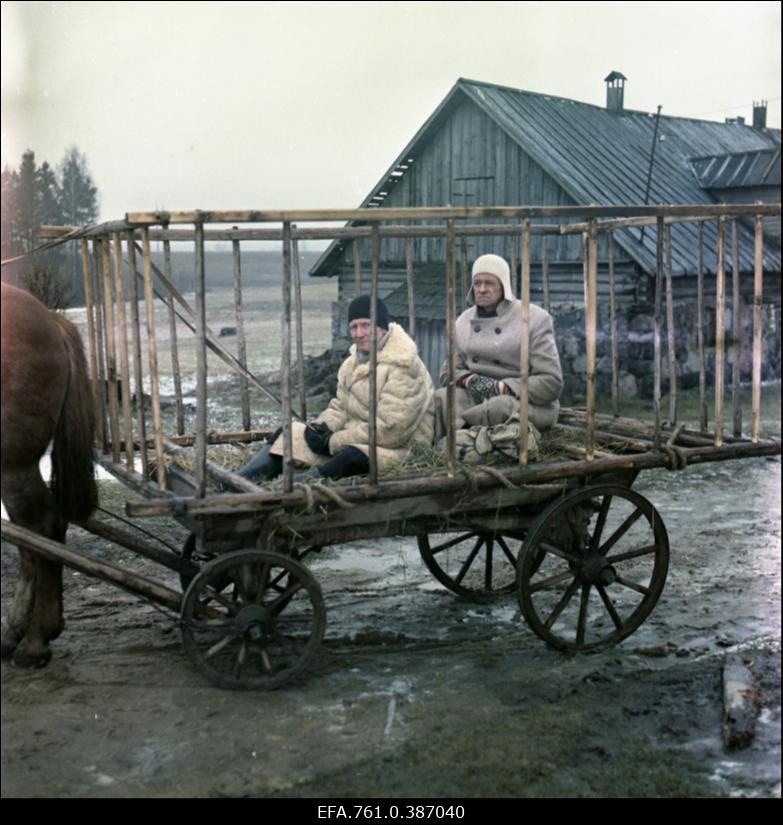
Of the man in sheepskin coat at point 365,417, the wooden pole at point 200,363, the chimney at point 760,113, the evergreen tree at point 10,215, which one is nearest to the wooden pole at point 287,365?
the wooden pole at point 200,363

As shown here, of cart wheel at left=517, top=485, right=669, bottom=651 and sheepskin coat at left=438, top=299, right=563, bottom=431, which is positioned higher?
sheepskin coat at left=438, top=299, right=563, bottom=431

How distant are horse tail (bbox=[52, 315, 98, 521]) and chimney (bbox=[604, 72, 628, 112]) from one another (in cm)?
1664

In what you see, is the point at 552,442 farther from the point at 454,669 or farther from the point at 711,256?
the point at 711,256

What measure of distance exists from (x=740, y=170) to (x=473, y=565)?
1396 centimetres

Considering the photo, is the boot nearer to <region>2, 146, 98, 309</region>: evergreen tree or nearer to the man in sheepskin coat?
the man in sheepskin coat

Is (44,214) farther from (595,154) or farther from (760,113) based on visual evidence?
(760,113)

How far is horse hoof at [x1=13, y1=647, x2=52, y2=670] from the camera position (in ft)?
15.7

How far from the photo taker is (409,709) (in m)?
4.54

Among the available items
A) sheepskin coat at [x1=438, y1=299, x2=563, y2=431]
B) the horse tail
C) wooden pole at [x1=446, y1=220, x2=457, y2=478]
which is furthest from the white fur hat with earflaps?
the horse tail

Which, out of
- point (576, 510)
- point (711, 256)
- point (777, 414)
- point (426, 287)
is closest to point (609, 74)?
point (711, 256)

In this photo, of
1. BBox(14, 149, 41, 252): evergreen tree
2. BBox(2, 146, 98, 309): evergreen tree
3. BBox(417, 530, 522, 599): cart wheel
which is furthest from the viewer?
BBox(14, 149, 41, 252): evergreen tree

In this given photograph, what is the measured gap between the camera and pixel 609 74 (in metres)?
19.4

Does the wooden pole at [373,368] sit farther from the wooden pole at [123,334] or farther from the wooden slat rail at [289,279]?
the wooden pole at [123,334]

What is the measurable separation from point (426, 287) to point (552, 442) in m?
10.4
